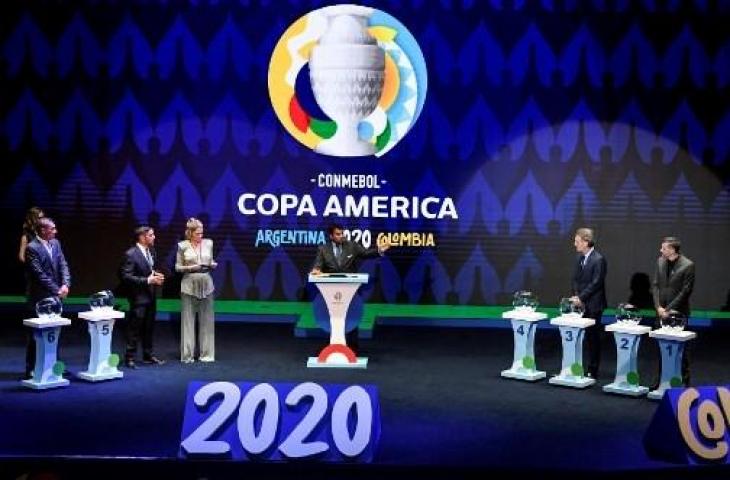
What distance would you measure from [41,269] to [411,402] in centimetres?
342

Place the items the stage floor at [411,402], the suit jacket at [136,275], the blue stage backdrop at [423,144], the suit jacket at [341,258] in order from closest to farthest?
the stage floor at [411,402] < the suit jacket at [136,275] < the suit jacket at [341,258] < the blue stage backdrop at [423,144]

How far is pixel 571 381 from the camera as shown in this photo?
807 cm

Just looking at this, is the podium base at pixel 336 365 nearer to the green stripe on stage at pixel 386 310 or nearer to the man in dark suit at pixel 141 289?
the man in dark suit at pixel 141 289

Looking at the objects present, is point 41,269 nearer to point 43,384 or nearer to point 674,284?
point 43,384

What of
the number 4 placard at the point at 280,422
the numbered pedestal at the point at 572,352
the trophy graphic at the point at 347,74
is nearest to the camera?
A: the number 4 placard at the point at 280,422

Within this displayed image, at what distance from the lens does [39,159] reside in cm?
1181

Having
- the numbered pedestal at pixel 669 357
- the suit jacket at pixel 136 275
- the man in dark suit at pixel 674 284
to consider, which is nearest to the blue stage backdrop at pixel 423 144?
the suit jacket at pixel 136 275

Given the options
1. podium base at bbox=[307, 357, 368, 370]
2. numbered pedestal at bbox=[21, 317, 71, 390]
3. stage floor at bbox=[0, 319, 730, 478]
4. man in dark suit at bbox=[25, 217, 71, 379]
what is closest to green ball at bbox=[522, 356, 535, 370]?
stage floor at bbox=[0, 319, 730, 478]

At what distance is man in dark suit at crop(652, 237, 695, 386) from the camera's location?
7758mm

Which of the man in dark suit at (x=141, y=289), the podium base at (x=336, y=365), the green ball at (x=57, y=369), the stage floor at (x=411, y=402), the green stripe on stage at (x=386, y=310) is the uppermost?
the man in dark suit at (x=141, y=289)

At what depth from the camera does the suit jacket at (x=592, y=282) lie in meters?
8.31

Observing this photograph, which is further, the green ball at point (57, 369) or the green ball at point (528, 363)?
the green ball at point (528, 363)

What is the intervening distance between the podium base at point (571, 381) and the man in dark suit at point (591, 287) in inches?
12.7

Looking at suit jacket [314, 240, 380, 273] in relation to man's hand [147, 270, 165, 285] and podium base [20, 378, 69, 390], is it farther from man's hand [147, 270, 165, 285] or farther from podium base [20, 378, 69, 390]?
podium base [20, 378, 69, 390]
